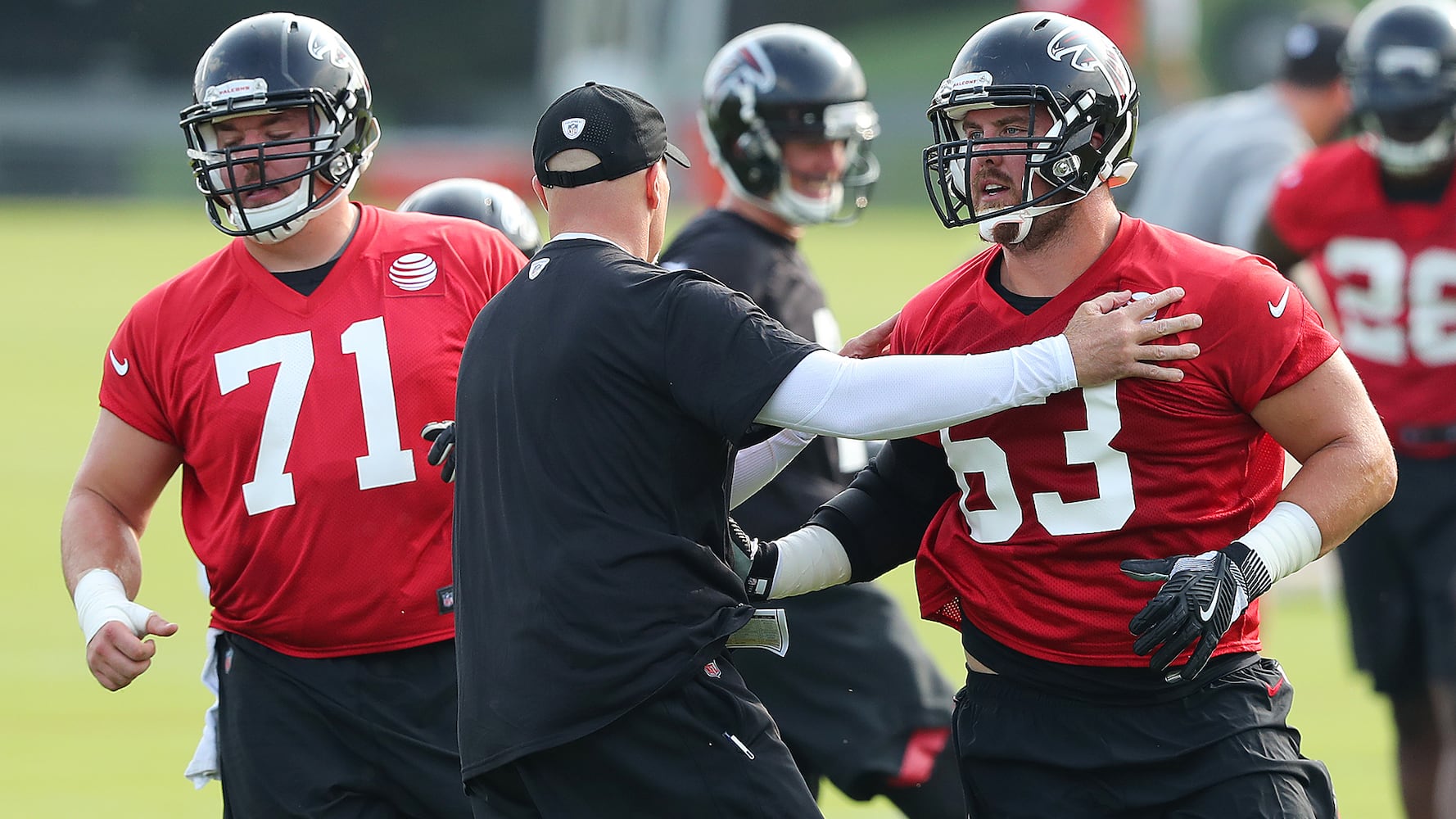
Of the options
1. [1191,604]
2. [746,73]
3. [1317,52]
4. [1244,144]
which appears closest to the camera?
[1191,604]

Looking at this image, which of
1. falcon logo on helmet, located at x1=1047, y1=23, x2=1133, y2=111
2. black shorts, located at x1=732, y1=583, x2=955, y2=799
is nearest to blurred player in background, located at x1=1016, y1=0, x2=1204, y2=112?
black shorts, located at x1=732, y1=583, x2=955, y2=799

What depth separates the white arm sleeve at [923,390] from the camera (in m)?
3.26

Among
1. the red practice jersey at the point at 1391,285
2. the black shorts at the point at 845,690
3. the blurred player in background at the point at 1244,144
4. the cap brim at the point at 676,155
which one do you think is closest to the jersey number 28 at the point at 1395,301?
the red practice jersey at the point at 1391,285

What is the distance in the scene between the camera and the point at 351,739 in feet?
13.5

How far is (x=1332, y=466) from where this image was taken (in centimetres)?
332

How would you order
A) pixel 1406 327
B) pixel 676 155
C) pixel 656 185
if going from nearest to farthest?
pixel 656 185
pixel 676 155
pixel 1406 327

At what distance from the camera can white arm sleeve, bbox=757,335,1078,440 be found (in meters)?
3.26

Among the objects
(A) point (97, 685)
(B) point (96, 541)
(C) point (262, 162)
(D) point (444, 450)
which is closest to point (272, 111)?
(C) point (262, 162)

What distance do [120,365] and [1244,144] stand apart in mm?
5146

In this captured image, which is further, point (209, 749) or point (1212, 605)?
point (209, 749)

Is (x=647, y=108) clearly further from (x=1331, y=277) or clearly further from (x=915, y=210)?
(x=915, y=210)

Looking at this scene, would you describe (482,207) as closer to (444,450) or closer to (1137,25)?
(444,450)

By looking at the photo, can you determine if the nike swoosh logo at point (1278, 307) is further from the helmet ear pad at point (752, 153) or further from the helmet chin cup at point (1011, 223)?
the helmet ear pad at point (752, 153)

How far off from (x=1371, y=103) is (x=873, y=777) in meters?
2.86
